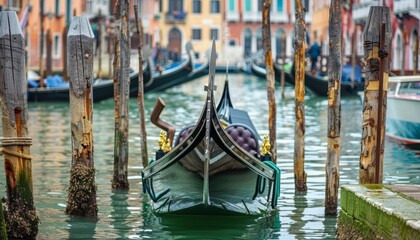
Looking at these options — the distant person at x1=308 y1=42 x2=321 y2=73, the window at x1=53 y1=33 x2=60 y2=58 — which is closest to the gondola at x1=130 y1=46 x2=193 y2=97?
the distant person at x1=308 y1=42 x2=321 y2=73

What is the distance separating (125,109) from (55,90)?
36.0ft

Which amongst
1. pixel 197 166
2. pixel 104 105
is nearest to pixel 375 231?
pixel 197 166

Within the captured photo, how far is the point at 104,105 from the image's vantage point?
1794 cm

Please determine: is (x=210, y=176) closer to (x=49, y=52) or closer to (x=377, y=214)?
(x=377, y=214)

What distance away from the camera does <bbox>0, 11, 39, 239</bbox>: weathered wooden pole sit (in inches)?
209

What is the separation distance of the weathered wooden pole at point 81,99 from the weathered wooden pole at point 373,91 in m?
1.33

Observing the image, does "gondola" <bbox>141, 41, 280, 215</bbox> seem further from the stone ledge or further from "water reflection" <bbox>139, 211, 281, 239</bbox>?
the stone ledge

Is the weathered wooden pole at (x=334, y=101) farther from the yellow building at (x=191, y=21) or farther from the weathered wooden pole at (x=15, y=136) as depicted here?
the yellow building at (x=191, y=21)

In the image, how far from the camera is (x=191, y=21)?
4222cm

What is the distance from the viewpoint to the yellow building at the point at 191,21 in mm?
41750

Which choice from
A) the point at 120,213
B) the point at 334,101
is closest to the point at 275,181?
the point at 334,101

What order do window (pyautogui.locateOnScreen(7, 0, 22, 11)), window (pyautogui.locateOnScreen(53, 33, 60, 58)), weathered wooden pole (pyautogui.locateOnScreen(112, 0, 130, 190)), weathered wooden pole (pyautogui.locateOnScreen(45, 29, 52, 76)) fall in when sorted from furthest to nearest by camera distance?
window (pyautogui.locateOnScreen(53, 33, 60, 58))
window (pyautogui.locateOnScreen(7, 0, 22, 11))
weathered wooden pole (pyautogui.locateOnScreen(45, 29, 52, 76))
weathered wooden pole (pyautogui.locateOnScreen(112, 0, 130, 190))

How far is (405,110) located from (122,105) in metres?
4.47

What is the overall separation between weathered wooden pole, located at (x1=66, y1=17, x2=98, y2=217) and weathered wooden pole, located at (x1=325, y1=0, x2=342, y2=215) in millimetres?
→ 1177
